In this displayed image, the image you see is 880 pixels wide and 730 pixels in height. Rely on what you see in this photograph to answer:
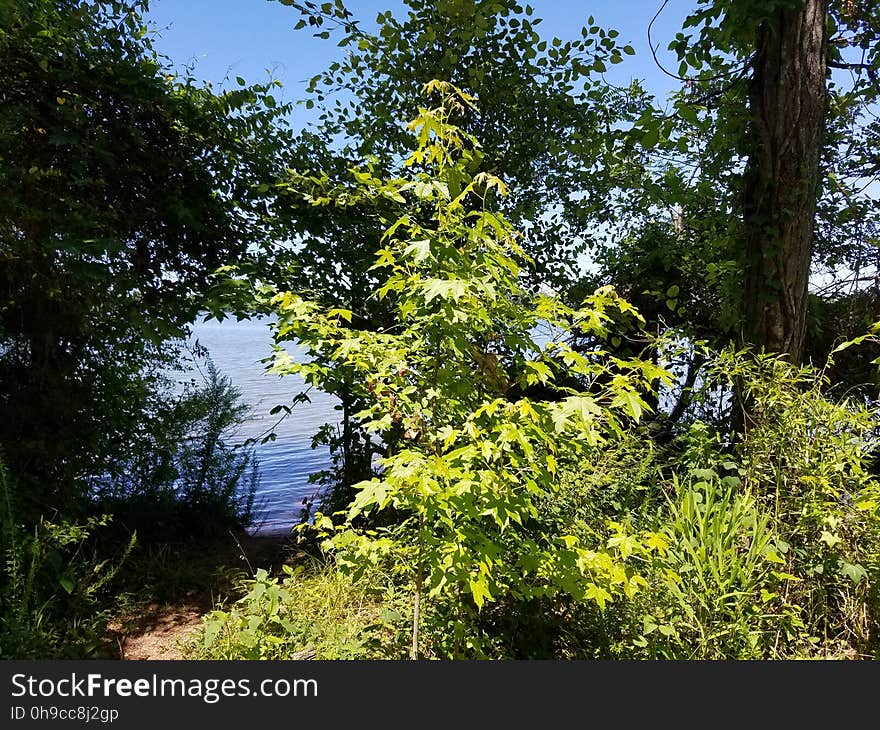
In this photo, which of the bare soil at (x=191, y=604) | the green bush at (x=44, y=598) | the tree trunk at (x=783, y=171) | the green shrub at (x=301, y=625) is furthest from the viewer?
the tree trunk at (x=783, y=171)

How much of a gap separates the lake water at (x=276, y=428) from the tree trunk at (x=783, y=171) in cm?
297

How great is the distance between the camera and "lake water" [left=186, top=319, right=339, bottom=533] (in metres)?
4.48

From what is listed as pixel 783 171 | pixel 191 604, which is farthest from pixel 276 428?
pixel 783 171

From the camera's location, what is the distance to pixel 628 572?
1.81m

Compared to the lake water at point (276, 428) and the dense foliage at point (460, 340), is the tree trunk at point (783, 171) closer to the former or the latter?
the dense foliage at point (460, 340)

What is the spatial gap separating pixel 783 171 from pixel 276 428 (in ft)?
13.5

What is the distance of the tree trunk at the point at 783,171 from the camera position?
2896 mm

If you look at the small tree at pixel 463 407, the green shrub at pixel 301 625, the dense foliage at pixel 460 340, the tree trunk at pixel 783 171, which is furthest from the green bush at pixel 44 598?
the tree trunk at pixel 783 171

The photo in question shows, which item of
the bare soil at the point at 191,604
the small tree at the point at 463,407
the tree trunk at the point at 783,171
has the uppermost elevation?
the tree trunk at the point at 783,171

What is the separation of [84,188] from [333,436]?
2.13m

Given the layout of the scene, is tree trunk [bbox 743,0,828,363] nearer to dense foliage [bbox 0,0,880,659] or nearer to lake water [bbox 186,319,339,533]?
dense foliage [bbox 0,0,880,659]

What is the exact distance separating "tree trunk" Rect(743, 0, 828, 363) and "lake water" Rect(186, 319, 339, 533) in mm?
2971

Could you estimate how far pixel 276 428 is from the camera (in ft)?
14.9

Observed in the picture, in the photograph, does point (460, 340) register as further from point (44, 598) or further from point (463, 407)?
point (44, 598)
